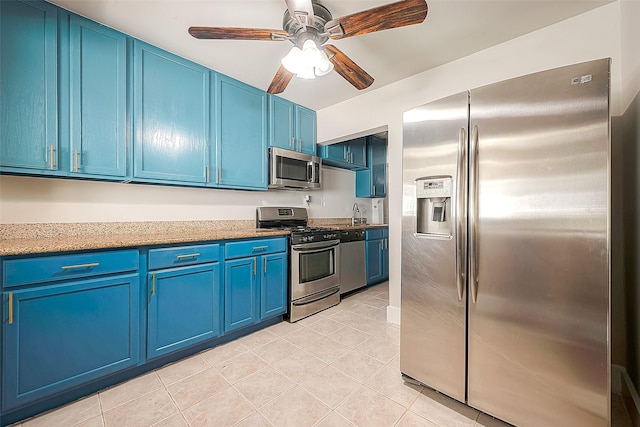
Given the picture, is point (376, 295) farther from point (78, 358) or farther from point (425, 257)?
point (78, 358)

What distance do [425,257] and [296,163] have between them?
6.70 ft

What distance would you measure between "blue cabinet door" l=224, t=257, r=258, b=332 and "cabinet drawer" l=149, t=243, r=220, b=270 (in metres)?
0.17

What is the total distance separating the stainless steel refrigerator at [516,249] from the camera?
113 cm

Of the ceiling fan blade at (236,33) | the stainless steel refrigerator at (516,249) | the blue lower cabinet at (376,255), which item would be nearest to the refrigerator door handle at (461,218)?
the stainless steel refrigerator at (516,249)

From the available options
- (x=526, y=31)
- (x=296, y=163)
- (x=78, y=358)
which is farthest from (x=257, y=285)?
(x=526, y=31)

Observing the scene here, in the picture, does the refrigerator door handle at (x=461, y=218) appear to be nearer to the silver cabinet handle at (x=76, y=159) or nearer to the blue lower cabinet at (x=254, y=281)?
the blue lower cabinet at (x=254, y=281)

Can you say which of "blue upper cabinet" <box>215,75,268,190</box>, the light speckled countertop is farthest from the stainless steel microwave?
the light speckled countertop

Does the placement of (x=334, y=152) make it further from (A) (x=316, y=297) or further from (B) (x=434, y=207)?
(B) (x=434, y=207)

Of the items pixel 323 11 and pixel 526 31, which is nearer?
pixel 323 11

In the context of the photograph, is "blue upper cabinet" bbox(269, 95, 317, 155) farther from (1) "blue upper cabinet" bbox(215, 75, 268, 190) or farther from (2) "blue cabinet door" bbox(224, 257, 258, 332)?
(2) "blue cabinet door" bbox(224, 257, 258, 332)

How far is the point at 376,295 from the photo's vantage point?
3633 mm

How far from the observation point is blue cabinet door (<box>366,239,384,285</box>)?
3.92 m

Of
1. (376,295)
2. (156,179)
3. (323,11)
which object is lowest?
(376,295)

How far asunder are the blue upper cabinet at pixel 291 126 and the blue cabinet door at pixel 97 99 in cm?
140
